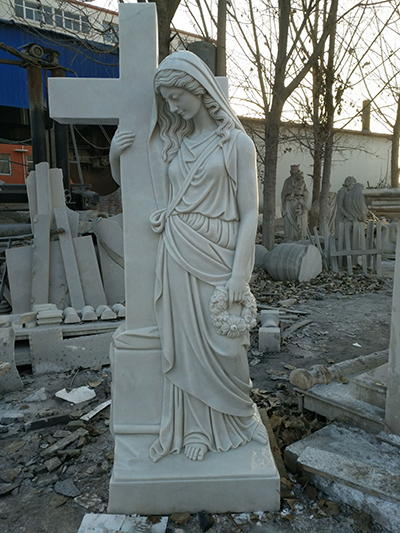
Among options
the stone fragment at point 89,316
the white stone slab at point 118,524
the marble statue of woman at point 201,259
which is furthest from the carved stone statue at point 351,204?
the white stone slab at point 118,524

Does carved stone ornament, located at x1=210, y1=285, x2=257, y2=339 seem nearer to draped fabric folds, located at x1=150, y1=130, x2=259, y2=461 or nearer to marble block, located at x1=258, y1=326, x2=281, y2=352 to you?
draped fabric folds, located at x1=150, y1=130, x2=259, y2=461

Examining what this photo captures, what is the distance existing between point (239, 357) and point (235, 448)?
582 millimetres

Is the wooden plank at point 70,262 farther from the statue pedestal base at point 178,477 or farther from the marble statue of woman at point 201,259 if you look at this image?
the marble statue of woman at point 201,259

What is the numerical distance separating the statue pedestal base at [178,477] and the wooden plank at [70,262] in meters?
3.46

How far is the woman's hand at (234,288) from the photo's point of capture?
2561 millimetres

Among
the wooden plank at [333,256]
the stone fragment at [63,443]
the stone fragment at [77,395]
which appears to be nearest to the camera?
the stone fragment at [63,443]

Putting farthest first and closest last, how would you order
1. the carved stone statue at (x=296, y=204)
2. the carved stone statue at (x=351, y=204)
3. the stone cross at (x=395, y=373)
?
the carved stone statue at (x=296, y=204) → the carved stone statue at (x=351, y=204) → the stone cross at (x=395, y=373)

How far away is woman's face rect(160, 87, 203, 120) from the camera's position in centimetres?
243

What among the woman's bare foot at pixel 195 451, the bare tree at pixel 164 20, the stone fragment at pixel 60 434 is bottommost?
the stone fragment at pixel 60 434

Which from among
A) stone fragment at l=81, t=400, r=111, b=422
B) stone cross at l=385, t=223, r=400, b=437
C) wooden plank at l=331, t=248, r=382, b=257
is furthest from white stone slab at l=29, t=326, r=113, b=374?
wooden plank at l=331, t=248, r=382, b=257

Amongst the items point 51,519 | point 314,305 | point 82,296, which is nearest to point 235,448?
point 51,519

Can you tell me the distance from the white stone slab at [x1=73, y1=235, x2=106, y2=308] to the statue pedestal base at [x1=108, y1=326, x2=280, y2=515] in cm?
359

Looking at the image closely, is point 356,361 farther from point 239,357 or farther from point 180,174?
point 180,174

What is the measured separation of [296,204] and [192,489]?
37.2 ft
